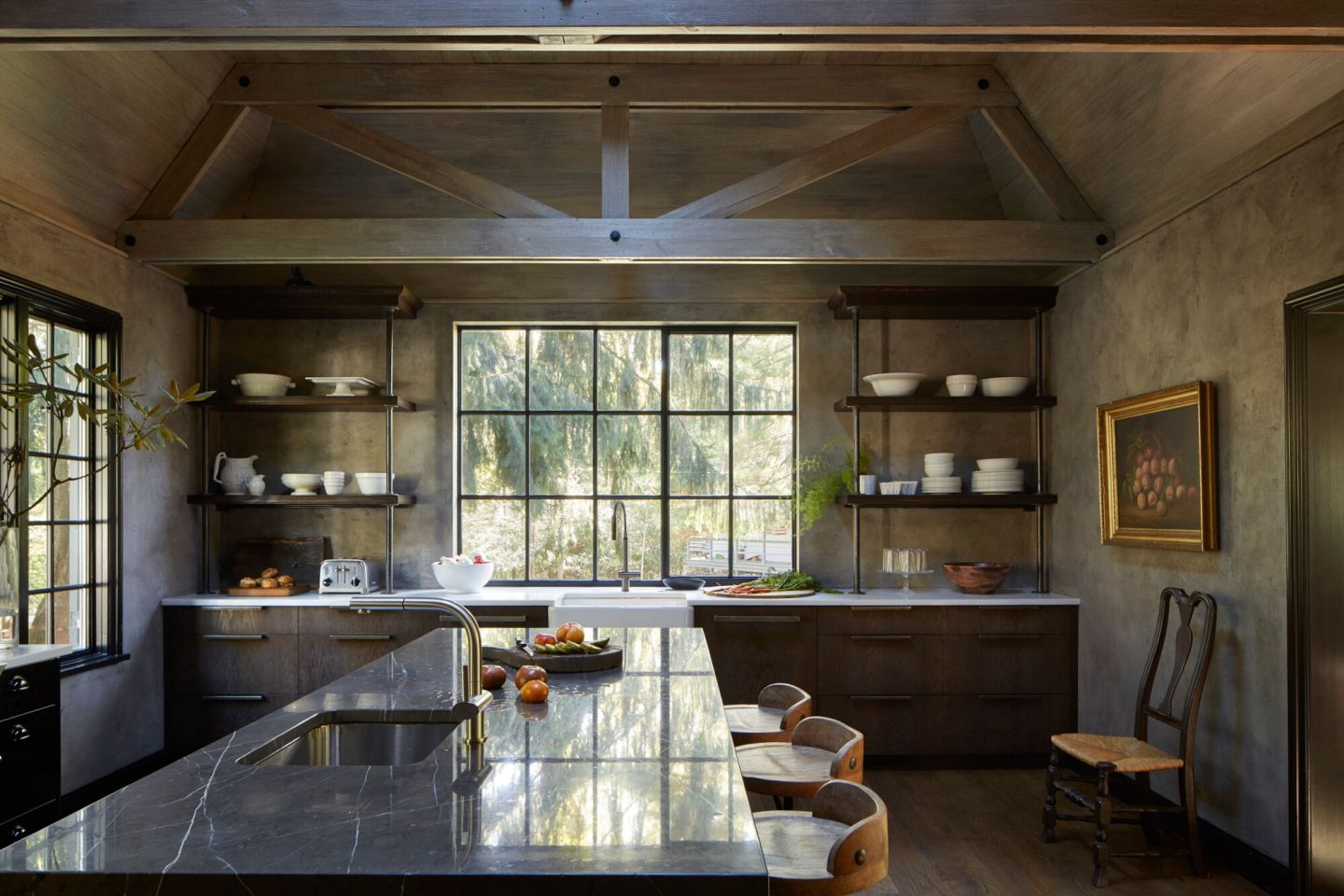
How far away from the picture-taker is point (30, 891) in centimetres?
142

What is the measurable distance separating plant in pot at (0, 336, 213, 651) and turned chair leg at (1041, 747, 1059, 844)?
359cm

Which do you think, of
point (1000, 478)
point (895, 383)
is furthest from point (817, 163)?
point (1000, 478)

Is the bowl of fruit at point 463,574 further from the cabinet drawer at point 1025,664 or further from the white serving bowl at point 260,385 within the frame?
the cabinet drawer at point 1025,664

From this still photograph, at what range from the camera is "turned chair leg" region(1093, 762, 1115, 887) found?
3562 millimetres

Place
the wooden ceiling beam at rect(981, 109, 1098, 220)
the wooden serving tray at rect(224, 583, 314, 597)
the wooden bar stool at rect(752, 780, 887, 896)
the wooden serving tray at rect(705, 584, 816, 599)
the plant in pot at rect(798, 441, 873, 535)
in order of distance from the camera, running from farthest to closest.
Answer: the plant in pot at rect(798, 441, 873, 535), the wooden serving tray at rect(224, 583, 314, 597), the wooden serving tray at rect(705, 584, 816, 599), the wooden ceiling beam at rect(981, 109, 1098, 220), the wooden bar stool at rect(752, 780, 887, 896)

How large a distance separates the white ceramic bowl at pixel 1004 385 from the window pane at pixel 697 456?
1.49 metres

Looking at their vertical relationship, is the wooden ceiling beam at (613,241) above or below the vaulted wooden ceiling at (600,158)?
below

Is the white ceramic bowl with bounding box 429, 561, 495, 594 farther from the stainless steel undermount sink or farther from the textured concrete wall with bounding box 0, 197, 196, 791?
the stainless steel undermount sink

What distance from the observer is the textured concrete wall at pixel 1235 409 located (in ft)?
11.1

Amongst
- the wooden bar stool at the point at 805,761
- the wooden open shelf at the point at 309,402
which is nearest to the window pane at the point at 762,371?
the wooden open shelf at the point at 309,402

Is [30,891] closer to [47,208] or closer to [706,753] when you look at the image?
[706,753]

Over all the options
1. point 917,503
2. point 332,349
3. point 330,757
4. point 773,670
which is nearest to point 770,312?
point 917,503

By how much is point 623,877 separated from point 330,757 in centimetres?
133

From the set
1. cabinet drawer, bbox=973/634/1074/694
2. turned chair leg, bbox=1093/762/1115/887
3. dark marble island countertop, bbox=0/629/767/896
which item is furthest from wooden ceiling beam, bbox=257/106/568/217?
turned chair leg, bbox=1093/762/1115/887
